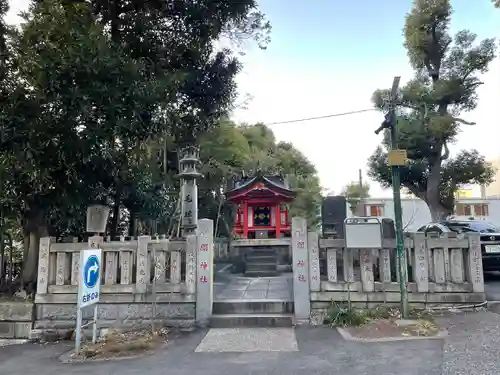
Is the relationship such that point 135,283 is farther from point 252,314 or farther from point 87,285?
point 252,314

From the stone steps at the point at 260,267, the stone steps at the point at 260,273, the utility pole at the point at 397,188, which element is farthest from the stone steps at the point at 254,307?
the stone steps at the point at 260,267

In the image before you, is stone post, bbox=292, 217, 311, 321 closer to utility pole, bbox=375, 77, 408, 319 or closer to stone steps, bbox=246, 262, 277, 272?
utility pole, bbox=375, 77, 408, 319

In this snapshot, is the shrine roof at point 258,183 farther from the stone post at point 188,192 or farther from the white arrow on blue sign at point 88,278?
the white arrow on blue sign at point 88,278

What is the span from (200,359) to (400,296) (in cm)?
355

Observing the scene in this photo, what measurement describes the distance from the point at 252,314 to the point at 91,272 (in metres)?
2.74

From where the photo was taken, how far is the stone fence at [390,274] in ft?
21.7

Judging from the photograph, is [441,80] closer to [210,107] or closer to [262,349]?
[210,107]

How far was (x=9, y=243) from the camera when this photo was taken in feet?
25.5

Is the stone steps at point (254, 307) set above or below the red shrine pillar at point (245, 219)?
below

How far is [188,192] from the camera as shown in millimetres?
12203

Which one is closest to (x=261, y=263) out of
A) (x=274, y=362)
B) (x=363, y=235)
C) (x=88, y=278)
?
(x=363, y=235)

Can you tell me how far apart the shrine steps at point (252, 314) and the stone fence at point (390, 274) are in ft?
0.95

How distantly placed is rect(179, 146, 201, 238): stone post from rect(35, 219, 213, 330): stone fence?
16.3 feet

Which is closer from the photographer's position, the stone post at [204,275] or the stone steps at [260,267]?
the stone post at [204,275]
